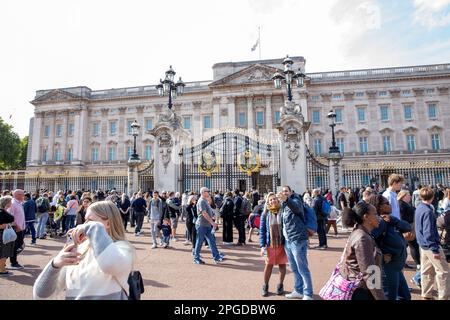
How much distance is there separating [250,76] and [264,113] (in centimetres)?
571

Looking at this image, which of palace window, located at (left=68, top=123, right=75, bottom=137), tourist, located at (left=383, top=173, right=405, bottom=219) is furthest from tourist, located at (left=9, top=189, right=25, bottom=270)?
palace window, located at (left=68, top=123, right=75, bottom=137)

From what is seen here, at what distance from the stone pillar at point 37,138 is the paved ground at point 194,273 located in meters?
46.8

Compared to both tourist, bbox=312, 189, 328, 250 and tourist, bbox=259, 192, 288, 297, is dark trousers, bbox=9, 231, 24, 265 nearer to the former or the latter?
tourist, bbox=259, 192, 288, 297

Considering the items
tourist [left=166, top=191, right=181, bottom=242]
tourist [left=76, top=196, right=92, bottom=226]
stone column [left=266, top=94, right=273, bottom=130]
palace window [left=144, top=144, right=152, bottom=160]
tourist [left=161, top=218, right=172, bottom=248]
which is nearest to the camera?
tourist [left=76, top=196, right=92, bottom=226]

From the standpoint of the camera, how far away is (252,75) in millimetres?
43281

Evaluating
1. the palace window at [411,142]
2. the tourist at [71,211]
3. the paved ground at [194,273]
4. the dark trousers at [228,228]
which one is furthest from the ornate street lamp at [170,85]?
the palace window at [411,142]

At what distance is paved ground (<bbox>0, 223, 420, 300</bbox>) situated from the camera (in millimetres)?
5336

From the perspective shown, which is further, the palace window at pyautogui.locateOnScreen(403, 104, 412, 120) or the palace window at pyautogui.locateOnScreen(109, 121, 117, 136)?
the palace window at pyautogui.locateOnScreen(109, 121, 117, 136)

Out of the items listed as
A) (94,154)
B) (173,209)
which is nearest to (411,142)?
(173,209)

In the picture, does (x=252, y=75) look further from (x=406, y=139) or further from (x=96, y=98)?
(x=96, y=98)

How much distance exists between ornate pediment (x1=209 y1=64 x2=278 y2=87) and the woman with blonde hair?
140 ft

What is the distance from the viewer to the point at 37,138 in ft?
164

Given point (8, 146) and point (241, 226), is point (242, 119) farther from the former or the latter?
point (8, 146)

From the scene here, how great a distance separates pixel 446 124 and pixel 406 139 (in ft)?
17.8
